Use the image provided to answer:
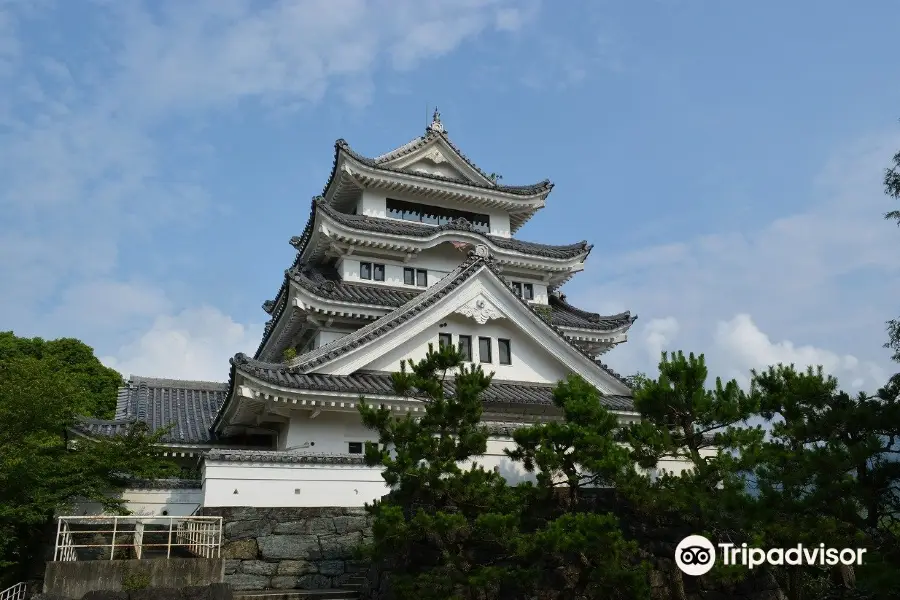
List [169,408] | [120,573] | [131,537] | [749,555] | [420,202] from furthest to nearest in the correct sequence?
[420,202] < [169,408] < [131,537] < [749,555] < [120,573]

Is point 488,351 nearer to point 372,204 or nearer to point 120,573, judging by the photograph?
point 372,204

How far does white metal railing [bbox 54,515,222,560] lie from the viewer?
33.4 ft

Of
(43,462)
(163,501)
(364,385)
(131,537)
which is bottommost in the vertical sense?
(131,537)

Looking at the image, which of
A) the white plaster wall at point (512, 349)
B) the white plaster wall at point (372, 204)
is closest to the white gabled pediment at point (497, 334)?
the white plaster wall at point (512, 349)

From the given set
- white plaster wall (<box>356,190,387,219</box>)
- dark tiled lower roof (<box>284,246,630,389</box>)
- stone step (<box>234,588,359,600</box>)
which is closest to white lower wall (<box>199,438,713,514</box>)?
stone step (<box>234,588,359,600</box>)

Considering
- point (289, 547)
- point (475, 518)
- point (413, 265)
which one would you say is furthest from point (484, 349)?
point (475, 518)

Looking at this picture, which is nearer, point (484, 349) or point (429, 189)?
point (484, 349)

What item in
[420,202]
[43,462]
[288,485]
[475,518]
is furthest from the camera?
[420,202]

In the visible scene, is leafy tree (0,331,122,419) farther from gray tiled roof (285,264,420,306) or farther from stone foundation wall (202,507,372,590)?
stone foundation wall (202,507,372,590)

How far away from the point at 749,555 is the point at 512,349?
8.66 m

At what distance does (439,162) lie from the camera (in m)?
23.2

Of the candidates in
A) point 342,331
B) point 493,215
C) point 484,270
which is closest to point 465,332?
point 484,270

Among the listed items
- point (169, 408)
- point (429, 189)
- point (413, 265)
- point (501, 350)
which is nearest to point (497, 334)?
point (501, 350)

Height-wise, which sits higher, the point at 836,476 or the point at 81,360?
the point at 81,360
